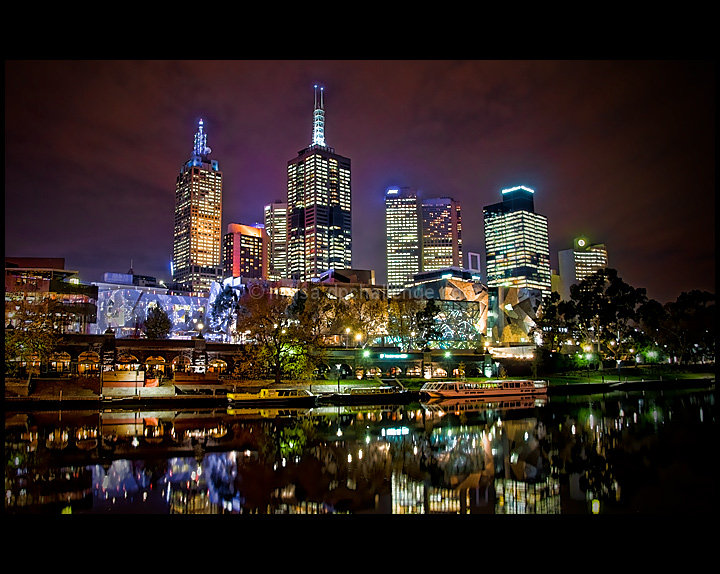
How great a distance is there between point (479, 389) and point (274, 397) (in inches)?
686

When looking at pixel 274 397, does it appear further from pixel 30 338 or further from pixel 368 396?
pixel 30 338

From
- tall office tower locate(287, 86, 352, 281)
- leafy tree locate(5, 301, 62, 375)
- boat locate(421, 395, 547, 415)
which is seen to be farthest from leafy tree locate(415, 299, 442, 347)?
tall office tower locate(287, 86, 352, 281)

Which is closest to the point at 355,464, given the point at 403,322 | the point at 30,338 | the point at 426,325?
the point at 30,338

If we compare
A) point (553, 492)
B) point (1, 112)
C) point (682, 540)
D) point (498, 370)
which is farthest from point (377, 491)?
point (498, 370)

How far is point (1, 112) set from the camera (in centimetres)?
558

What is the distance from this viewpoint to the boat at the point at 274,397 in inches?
1400

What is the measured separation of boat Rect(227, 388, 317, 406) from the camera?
117ft

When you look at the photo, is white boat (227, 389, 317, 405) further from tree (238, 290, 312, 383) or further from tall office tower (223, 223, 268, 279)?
tall office tower (223, 223, 268, 279)

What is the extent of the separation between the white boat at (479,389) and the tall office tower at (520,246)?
478 feet

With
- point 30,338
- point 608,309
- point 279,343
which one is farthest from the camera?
point 608,309

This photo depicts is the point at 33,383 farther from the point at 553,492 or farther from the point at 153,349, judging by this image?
the point at 553,492

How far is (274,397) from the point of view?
119 ft

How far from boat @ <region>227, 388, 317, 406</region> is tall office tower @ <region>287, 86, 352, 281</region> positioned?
477ft

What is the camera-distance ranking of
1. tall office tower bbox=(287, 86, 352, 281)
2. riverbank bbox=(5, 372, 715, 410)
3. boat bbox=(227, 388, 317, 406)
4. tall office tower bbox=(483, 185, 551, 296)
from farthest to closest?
tall office tower bbox=(483, 185, 551, 296) < tall office tower bbox=(287, 86, 352, 281) < boat bbox=(227, 388, 317, 406) < riverbank bbox=(5, 372, 715, 410)
